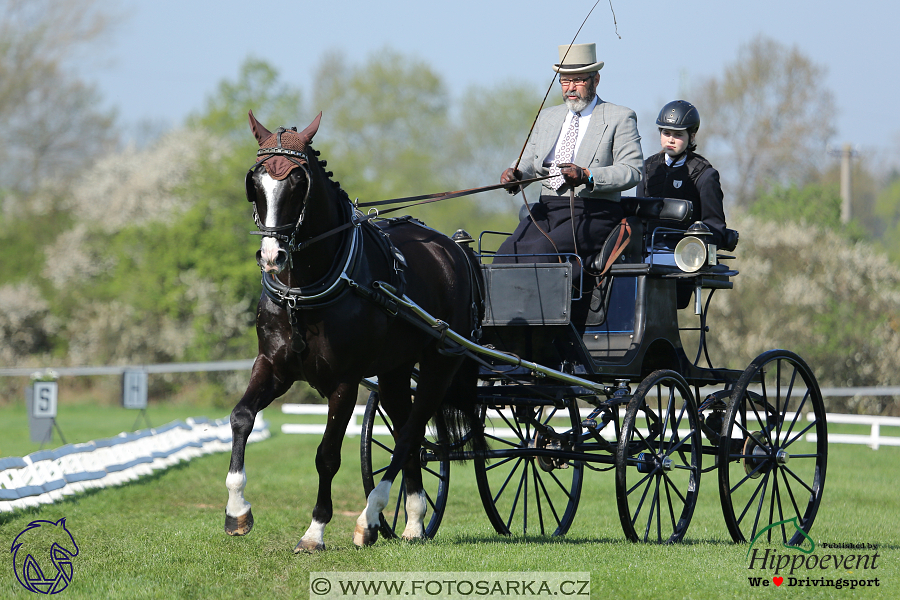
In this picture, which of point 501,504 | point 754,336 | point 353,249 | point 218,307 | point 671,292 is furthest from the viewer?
point 218,307

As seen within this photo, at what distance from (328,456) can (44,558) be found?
1.77 meters

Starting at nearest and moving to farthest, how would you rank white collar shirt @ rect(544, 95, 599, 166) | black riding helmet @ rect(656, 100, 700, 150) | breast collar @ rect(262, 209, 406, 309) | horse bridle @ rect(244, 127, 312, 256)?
horse bridle @ rect(244, 127, 312, 256) → breast collar @ rect(262, 209, 406, 309) → white collar shirt @ rect(544, 95, 599, 166) → black riding helmet @ rect(656, 100, 700, 150)

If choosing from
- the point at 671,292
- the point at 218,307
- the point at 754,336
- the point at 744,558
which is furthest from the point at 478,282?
the point at 218,307

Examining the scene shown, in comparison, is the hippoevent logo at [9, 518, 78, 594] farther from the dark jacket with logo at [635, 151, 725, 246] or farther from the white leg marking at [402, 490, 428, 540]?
the dark jacket with logo at [635, 151, 725, 246]

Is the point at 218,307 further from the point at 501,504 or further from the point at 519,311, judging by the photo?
the point at 519,311

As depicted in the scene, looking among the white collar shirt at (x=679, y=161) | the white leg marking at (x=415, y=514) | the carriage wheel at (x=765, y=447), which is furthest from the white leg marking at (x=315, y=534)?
the white collar shirt at (x=679, y=161)

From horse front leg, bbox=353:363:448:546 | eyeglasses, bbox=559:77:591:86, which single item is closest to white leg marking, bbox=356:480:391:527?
horse front leg, bbox=353:363:448:546

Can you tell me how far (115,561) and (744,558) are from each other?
3562 millimetres

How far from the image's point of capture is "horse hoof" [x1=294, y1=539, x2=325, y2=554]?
5695 mm

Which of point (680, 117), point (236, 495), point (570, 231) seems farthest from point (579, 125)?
point (236, 495)

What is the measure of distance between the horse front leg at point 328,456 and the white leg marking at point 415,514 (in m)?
1.14

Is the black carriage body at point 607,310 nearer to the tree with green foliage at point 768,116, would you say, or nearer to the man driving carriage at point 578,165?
the man driving carriage at point 578,165

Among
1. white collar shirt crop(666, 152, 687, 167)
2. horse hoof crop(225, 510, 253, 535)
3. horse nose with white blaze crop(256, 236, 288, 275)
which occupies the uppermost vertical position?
white collar shirt crop(666, 152, 687, 167)

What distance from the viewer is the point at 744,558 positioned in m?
6.18
